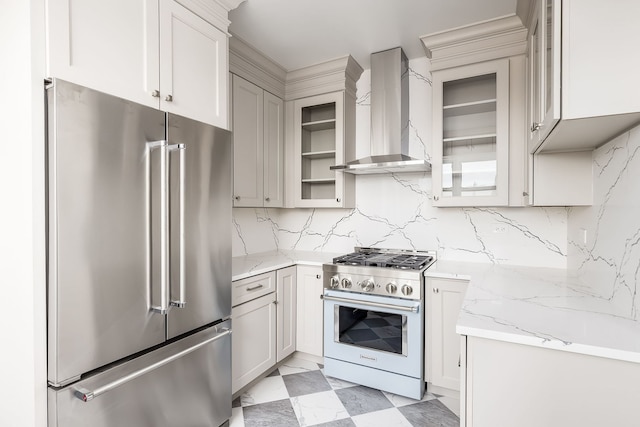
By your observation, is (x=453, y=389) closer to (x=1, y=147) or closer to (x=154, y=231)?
(x=154, y=231)

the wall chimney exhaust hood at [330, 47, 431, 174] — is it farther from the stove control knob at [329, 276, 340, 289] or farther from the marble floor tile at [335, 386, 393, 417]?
the marble floor tile at [335, 386, 393, 417]

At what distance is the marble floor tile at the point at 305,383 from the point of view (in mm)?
2361

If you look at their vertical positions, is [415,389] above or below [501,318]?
below

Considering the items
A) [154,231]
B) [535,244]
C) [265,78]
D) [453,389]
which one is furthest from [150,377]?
[535,244]

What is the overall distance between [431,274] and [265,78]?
2.09 metres

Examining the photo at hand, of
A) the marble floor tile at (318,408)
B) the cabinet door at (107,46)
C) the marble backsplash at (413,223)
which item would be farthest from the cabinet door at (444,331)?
the cabinet door at (107,46)

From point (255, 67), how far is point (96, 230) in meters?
1.97

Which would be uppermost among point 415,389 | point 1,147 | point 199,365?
point 1,147

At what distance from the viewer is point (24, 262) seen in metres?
1.17

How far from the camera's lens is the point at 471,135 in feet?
8.08

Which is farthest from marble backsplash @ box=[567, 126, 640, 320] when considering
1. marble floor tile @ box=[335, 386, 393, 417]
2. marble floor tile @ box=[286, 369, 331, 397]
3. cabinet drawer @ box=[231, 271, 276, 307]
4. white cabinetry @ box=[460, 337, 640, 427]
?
cabinet drawer @ box=[231, 271, 276, 307]

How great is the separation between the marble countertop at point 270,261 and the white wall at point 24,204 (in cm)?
102

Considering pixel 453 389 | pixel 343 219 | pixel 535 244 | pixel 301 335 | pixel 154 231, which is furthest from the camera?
pixel 343 219

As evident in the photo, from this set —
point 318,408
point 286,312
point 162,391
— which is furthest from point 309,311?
point 162,391
